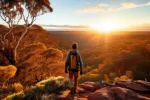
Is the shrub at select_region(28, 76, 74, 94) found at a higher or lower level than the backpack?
lower

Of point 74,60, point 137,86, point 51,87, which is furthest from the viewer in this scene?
point 137,86

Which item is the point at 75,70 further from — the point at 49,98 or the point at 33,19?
the point at 33,19

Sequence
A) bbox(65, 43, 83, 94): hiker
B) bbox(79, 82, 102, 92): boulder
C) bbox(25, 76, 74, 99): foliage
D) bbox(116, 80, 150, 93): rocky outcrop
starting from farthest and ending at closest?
bbox(79, 82, 102, 92): boulder → bbox(116, 80, 150, 93): rocky outcrop → bbox(65, 43, 83, 94): hiker → bbox(25, 76, 74, 99): foliage

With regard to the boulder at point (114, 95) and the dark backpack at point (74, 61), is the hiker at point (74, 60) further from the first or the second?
the boulder at point (114, 95)

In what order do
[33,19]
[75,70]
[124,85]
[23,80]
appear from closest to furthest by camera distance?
[75,70] → [124,85] → [23,80] → [33,19]

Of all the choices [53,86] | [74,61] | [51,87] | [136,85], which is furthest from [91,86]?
[51,87]

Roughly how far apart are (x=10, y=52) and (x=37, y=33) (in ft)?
51.5

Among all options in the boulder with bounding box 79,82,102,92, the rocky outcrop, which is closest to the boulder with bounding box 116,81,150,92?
the rocky outcrop

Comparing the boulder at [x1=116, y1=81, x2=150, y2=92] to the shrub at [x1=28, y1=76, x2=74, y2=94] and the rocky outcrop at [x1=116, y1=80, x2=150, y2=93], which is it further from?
the shrub at [x1=28, y1=76, x2=74, y2=94]

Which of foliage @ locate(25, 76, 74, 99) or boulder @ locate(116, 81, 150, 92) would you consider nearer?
foliage @ locate(25, 76, 74, 99)

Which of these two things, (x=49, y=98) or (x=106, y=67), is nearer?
(x=49, y=98)

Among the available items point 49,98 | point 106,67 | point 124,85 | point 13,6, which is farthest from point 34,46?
point 49,98

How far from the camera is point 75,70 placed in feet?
26.0

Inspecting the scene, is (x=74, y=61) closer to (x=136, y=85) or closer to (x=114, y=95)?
(x=114, y=95)
